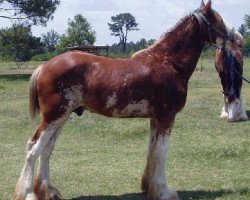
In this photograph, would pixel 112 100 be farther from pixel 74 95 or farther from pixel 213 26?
pixel 213 26

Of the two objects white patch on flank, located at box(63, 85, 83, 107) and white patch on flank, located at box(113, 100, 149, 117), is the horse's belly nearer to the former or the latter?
white patch on flank, located at box(113, 100, 149, 117)

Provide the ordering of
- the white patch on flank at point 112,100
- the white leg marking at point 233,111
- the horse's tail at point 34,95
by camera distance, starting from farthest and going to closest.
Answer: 1. the white leg marking at point 233,111
2. the horse's tail at point 34,95
3. the white patch on flank at point 112,100

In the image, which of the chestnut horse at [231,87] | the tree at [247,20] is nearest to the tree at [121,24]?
the tree at [247,20]

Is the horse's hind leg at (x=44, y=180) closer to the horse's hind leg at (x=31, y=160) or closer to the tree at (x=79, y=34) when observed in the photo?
the horse's hind leg at (x=31, y=160)

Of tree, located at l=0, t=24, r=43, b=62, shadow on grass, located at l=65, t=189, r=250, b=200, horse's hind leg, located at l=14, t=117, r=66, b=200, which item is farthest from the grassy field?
tree, located at l=0, t=24, r=43, b=62

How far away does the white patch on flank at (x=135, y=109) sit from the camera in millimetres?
6520

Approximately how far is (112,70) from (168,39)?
2.92 ft

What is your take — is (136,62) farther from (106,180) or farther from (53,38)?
(53,38)

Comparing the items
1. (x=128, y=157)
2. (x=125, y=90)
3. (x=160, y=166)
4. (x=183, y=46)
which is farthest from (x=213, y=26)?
(x=128, y=157)

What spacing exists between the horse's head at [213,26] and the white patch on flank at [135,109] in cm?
126

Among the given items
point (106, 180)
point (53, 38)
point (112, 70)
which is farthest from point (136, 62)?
point (53, 38)

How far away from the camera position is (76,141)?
36.8 ft

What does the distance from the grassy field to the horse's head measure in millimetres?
2081

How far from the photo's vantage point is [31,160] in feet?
20.9
